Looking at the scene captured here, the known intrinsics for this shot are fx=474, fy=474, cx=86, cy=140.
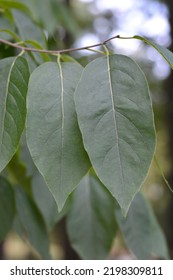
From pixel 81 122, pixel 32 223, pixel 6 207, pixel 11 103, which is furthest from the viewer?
pixel 32 223

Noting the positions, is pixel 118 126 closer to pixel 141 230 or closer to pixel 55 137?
pixel 55 137

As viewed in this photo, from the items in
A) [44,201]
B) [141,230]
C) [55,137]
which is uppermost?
[55,137]

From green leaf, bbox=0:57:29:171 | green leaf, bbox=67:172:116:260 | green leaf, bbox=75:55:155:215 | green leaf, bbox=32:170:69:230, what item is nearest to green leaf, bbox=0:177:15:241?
green leaf, bbox=32:170:69:230

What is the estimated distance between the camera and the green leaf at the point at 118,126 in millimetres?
795

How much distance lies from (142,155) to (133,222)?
788 millimetres

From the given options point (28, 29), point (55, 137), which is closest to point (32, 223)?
point (28, 29)

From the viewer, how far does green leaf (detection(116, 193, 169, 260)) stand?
5.06 ft

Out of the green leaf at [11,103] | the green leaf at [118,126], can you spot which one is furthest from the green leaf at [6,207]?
the green leaf at [118,126]

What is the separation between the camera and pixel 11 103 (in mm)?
914

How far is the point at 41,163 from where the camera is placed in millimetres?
828

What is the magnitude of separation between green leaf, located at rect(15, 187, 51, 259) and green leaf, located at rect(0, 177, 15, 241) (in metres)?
0.10

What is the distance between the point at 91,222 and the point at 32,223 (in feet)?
0.69

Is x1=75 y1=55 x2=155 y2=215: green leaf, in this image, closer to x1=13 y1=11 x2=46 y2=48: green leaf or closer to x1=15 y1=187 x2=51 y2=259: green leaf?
x1=13 y1=11 x2=46 y2=48: green leaf

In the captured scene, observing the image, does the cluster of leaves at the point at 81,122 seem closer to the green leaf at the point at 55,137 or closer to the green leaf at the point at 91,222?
the green leaf at the point at 55,137
